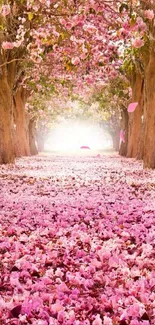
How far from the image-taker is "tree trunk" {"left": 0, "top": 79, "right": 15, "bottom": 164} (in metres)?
22.6

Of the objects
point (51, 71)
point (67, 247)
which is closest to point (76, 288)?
point (67, 247)

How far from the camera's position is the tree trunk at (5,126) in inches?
891

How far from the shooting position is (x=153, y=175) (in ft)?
53.1

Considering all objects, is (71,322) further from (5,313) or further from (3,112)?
(3,112)

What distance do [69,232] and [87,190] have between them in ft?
16.7

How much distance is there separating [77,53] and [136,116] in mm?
13599

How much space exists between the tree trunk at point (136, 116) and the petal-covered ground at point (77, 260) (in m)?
20.6

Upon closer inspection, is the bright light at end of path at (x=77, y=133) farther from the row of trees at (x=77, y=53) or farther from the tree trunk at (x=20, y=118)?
the row of trees at (x=77, y=53)

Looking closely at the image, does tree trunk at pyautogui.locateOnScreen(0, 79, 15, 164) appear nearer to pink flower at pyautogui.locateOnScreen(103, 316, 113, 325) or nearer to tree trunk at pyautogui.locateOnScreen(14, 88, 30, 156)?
tree trunk at pyautogui.locateOnScreen(14, 88, 30, 156)

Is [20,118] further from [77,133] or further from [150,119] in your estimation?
[77,133]

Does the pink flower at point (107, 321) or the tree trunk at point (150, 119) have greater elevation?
the tree trunk at point (150, 119)

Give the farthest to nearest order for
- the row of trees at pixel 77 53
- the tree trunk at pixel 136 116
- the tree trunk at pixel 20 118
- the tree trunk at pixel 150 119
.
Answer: the tree trunk at pixel 20 118 < the tree trunk at pixel 136 116 < the tree trunk at pixel 150 119 < the row of trees at pixel 77 53

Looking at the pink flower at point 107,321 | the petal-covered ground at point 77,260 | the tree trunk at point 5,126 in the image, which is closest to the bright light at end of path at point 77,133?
the tree trunk at point 5,126

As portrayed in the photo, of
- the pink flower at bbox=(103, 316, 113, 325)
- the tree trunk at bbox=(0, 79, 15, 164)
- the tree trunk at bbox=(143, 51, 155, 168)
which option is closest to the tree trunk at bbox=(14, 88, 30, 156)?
the tree trunk at bbox=(0, 79, 15, 164)
